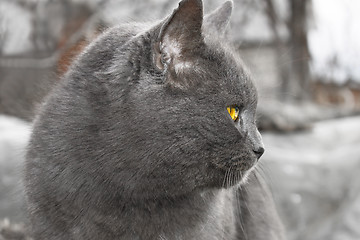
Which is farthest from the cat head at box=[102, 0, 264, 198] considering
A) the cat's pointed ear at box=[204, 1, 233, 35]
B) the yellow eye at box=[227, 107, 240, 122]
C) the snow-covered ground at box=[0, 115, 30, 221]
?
the snow-covered ground at box=[0, 115, 30, 221]

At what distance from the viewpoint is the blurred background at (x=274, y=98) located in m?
3.36

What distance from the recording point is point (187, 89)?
1777 mm

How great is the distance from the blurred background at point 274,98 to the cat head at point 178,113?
0.56 m

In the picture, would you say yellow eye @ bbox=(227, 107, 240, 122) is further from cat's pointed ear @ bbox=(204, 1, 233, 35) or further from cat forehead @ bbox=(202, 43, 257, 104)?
Result: cat's pointed ear @ bbox=(204, 1, 233, 35)

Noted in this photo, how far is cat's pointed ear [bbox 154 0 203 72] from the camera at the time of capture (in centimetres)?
162

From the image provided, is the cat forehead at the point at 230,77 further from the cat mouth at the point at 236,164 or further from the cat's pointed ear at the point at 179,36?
the cat mouth at the point at 236,164

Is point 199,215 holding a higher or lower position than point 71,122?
lower

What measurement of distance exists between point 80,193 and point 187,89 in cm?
59

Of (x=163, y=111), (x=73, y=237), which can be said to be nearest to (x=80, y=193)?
(x=73, y=237)

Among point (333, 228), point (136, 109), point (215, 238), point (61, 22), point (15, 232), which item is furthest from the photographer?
point (61, 22)

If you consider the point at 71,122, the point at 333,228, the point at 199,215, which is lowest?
the point at 333,228

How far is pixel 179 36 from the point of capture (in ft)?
5.61

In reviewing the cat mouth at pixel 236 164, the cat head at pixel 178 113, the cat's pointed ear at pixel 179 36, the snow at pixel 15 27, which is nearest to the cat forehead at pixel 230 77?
the cat head at pixel 178 113

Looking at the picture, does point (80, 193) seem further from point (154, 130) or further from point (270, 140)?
point (270, 140)
